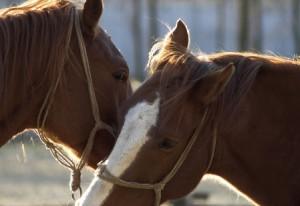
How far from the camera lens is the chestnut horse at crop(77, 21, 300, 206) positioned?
3348mm

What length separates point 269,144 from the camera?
3.46m

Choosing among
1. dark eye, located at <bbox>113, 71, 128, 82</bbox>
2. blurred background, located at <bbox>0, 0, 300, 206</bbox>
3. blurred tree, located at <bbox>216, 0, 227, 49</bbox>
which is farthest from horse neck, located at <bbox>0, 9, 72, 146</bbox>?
blurred tree, located at <bbox>216, 0, 227, 49</bbox>

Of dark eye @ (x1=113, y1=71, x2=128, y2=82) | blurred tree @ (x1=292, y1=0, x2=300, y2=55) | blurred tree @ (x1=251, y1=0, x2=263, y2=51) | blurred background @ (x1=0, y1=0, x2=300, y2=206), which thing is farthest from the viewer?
blurred tree @ (x1=292, y1=0, x2=300, y2=55)

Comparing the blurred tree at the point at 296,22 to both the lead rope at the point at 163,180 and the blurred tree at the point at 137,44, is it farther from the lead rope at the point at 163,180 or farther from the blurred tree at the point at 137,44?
the lead rope at the point at 163,180

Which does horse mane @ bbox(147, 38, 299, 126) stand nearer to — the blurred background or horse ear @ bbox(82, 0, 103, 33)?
the blurred background

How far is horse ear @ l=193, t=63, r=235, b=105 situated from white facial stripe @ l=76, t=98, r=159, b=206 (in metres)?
0.19

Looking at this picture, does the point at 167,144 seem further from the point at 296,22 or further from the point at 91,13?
the point at 296,22

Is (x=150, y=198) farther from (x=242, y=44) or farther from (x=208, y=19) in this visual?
(x=208, y=19)

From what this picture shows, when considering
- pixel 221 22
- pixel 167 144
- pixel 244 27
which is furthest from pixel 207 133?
pixel 221 22

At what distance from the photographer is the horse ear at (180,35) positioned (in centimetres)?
376

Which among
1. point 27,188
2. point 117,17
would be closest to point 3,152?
point 27,188

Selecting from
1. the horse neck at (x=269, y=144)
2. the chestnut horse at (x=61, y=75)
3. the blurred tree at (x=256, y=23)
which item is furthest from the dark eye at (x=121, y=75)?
the blurred tree at (x=256, y=23)

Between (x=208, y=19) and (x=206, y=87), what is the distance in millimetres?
39109

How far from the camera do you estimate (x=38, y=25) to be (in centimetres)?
394
